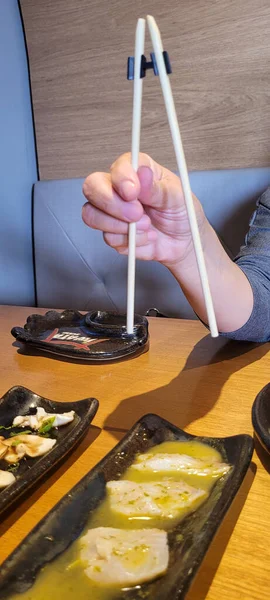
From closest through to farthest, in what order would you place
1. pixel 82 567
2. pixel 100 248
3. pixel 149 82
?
pixel 82 567
pixel 149 82
pixel 100 248

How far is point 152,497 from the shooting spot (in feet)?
1.97

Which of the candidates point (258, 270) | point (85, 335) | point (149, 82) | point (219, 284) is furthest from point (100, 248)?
point (219, 284)

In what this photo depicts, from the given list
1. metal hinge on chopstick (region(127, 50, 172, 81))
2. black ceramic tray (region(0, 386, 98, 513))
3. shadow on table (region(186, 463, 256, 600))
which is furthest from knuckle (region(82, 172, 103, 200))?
shadow on table (region(186, 463, 256, 600))

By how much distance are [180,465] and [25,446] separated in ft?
0.74

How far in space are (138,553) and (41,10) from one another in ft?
6.82

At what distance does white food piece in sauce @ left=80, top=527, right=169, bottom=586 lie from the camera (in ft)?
1.60

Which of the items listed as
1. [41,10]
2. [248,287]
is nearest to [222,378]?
[248,287]

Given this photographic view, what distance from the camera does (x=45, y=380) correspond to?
40.4 inches

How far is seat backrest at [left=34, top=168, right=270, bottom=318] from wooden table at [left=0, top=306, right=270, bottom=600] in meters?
0.53

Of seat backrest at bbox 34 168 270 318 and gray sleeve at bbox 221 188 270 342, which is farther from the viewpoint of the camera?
seat backrest at bbox 34 168 270 318

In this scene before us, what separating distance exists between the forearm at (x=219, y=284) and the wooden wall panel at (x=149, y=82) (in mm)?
882

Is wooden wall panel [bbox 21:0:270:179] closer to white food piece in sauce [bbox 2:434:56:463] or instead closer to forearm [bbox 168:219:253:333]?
forearm [bbox 168:219:253:333]

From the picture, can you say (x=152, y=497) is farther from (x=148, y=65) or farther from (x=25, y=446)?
(x=148, y=65)

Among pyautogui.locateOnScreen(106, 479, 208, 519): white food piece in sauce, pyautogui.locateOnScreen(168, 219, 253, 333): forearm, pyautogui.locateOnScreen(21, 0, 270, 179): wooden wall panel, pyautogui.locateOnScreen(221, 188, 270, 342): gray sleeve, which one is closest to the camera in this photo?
pyautogui.locateOnScreen(106, 479, 208, 519): white food piece in sauce
